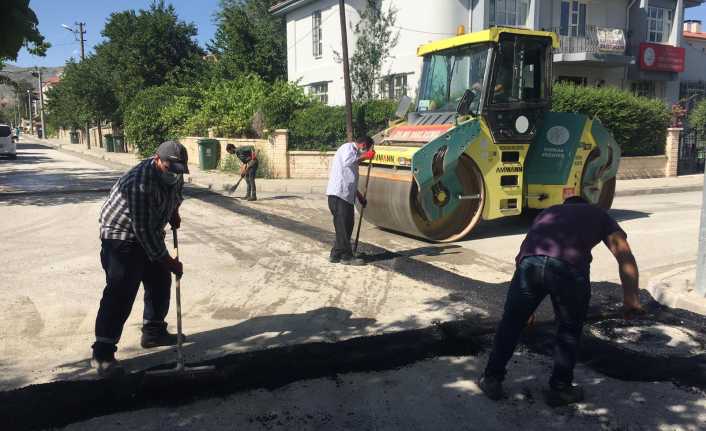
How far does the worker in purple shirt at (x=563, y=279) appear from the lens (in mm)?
3494

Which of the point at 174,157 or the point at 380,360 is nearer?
the point at 174,157

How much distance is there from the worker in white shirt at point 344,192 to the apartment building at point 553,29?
14.2 m

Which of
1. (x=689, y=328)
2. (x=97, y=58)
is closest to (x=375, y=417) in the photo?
(x=689, y=328)

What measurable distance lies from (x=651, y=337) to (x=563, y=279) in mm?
1940

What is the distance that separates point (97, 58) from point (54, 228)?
3176cm

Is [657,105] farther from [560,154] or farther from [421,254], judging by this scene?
[421,254]

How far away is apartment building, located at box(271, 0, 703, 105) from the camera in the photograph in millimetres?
20547

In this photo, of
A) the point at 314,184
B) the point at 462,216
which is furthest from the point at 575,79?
the point at 462,216

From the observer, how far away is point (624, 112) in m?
17.6

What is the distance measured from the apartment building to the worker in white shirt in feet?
46.7

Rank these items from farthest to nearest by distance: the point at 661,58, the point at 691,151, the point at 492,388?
1. the point at 661,58
2. the point at 691,151
3. the point at 492,388

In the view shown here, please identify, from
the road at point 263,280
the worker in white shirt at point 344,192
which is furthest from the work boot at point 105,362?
the worker in white shirt at point 344,192

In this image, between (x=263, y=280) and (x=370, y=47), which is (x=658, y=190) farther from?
(x=263, y=280)

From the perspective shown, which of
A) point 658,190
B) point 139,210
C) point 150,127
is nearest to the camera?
point 139,210
